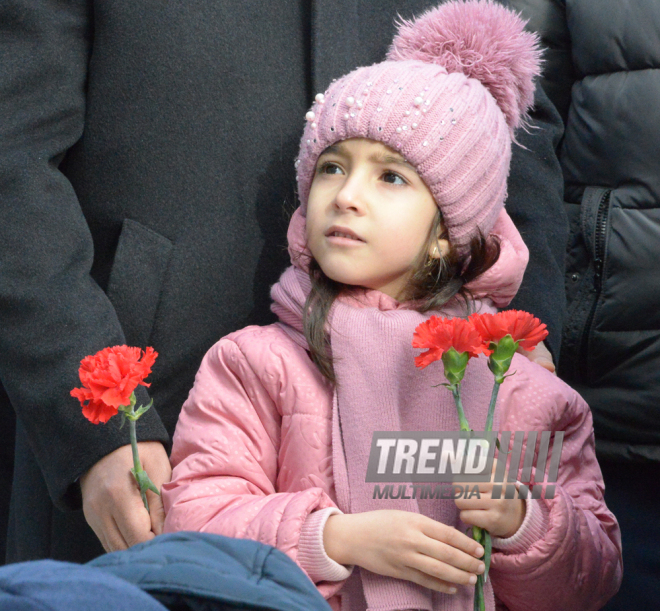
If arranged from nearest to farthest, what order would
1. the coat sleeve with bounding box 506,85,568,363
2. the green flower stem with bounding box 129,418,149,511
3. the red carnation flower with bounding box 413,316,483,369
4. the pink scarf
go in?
1. the red carnation flower with bounding box 413,316,483,369
2. the green flower stem with bounding box 129,418,149,511
3. the pink scarf
4. the coat sleeve with bounding box 506,85,568,363

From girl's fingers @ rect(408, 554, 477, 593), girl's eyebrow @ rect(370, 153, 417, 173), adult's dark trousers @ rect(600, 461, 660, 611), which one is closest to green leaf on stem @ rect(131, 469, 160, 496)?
girl's fingers @ rect(408, 554, 477, 593)

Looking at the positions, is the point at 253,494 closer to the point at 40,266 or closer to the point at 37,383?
the point at 37,383

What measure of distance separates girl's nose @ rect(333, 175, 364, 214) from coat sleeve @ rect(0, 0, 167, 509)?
415mm

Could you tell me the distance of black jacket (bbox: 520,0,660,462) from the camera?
1.80 meters

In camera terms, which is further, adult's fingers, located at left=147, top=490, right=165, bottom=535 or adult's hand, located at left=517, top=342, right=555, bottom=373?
adult's hand, located at left=517, top=342, right=555, bottom=373

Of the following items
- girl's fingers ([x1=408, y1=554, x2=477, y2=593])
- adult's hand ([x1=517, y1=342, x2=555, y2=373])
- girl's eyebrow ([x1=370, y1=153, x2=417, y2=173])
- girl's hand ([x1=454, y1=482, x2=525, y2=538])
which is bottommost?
girl's fingers ([x1=408, y1=554, x2=477, y2=593])

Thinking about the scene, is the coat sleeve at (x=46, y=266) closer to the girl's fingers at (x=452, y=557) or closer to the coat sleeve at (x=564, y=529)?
the girl's fingers at (x=452, y=557)

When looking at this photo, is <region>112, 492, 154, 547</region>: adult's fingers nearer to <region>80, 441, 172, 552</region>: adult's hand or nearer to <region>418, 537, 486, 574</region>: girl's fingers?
<region>80, 441, 172, 552</region>: adult's hand

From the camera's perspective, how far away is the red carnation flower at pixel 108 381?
0.97 m

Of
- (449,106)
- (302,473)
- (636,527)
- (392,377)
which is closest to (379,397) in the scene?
(392,377)

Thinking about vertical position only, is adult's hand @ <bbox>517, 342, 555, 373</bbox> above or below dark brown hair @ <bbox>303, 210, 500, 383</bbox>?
below

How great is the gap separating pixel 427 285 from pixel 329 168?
10.2 inches

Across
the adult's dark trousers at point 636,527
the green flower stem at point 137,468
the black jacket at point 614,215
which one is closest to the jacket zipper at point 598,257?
the black jacket at point 614,215

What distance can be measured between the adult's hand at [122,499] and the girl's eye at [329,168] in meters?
0.53
